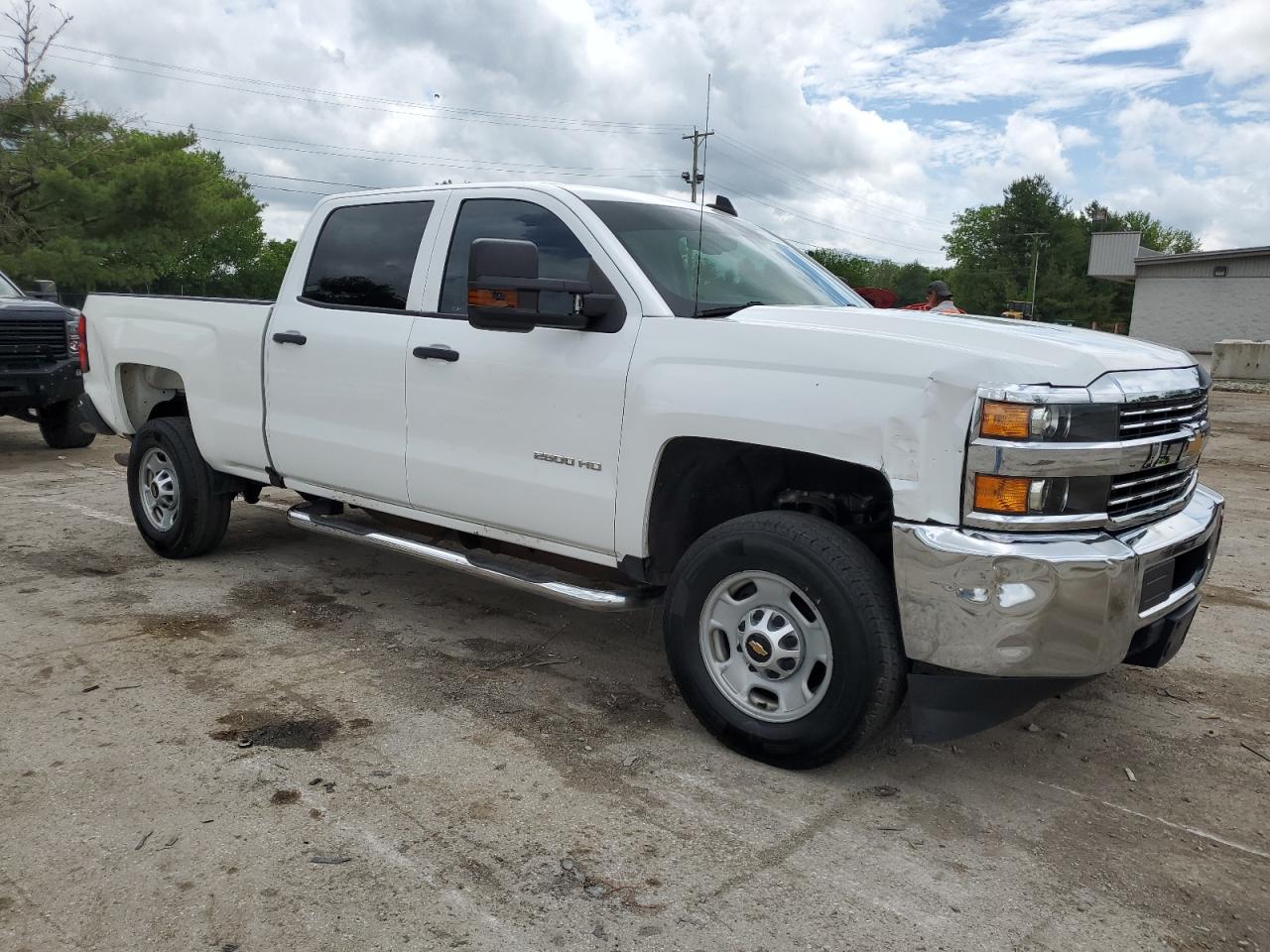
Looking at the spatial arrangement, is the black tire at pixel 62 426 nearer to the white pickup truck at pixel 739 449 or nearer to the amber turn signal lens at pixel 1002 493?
the white pickup truck at pixel 739 449

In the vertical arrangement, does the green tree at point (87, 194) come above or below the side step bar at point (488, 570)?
above

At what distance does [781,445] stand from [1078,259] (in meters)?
86.9

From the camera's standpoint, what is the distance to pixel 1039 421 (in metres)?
2.86

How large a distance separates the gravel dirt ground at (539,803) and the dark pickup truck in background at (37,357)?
5.51m

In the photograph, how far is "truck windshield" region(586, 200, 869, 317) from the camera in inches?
153

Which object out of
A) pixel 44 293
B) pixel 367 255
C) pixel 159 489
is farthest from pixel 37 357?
pixel 367 255

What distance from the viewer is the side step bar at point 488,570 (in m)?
3.79

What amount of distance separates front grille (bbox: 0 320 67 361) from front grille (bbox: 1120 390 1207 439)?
9.91 metres

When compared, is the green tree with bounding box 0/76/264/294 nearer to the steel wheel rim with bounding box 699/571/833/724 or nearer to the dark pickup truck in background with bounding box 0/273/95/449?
the dark pickup truck in background with bounding box 0/273/95/449

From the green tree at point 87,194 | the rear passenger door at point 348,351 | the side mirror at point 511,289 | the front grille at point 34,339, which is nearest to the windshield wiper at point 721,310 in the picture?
the side mirror at point 511,289

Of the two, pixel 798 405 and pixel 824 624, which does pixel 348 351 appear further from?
pixel 824 624

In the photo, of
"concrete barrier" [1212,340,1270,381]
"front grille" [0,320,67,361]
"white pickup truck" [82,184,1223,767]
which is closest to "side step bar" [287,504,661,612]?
"white pickup truck" [82,184,1223,767]

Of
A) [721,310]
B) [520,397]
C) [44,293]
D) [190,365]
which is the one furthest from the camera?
[44,293]

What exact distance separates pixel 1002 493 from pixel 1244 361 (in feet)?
81.0
